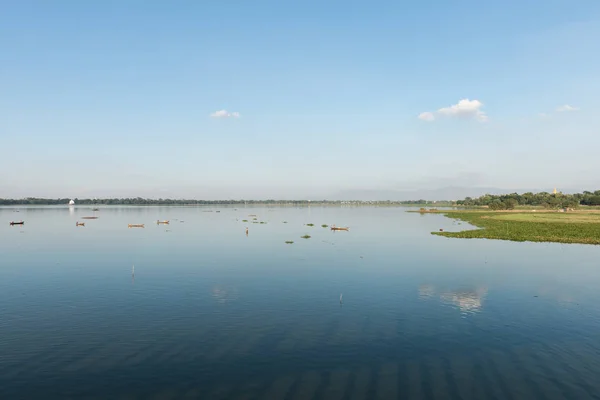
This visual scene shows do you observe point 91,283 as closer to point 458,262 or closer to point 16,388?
point 16,388

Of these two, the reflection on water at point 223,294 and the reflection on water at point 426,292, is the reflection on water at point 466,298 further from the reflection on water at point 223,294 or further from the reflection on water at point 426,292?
the reflection on water at point 223,294

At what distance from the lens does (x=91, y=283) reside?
142ft

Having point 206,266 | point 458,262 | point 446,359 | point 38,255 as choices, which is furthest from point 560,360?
point 38,255

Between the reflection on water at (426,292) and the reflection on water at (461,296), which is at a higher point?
the reflection on water at (426,292)

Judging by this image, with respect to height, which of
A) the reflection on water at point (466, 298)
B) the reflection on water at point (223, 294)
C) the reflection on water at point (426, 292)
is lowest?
the reflection on water at point (466, 298)

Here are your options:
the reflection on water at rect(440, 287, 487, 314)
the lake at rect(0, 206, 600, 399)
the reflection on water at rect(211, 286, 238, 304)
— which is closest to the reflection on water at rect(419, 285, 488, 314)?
the reflection on water at rect(440, 287, 487, 314)

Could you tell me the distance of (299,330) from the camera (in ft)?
90.0

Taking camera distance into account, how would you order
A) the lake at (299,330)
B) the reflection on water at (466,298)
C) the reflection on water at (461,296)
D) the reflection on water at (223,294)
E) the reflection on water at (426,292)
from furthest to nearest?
the reflection on water at (426,292) < the reflection on water at (223,294) < the reflection on water at (461,296) < the reflection on water at (466,298) < the lake at (299,330)

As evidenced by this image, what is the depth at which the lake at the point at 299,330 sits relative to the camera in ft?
63.3

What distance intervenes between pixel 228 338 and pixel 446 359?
46.5 feet

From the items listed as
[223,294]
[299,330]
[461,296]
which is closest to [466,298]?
[461,296]

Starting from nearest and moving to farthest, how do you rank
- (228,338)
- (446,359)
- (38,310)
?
(446,359)
(228,338)
(38,310)

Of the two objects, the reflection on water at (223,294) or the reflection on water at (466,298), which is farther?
the reflection on water at (223,294)

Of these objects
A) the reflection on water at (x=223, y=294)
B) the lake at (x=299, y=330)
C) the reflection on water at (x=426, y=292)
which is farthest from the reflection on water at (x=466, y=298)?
the reflection on water at (x=223, y=294)
